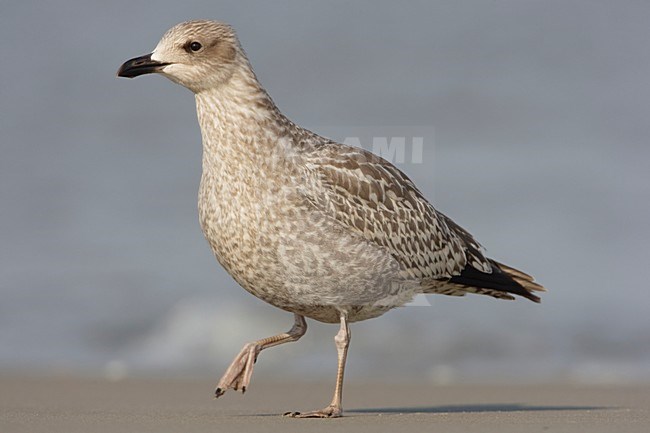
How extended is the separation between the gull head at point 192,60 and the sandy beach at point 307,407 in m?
2.17

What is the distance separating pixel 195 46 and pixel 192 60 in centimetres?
12

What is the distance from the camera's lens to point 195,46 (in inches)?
320

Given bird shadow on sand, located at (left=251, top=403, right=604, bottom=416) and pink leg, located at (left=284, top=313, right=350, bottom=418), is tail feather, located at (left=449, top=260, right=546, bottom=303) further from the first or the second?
pink leg, located at (left=284, top=313, right=350, bottom=418)

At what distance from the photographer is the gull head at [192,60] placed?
8039 millimetres

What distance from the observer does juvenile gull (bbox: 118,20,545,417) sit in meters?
7.64

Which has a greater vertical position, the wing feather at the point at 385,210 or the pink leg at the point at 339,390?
the wing feather at the point at 385,210

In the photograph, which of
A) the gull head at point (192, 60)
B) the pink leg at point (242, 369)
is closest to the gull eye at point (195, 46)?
the gull head at point (192, 60)

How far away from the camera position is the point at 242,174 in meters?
7.73

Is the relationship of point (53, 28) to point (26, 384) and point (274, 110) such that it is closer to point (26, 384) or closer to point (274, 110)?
point (26, 384)

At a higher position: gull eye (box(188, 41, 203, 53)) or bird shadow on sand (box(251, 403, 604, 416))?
gull eye (box(188, 41, 203, 53))

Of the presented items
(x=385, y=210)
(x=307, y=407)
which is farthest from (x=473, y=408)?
(x=385, y=210)

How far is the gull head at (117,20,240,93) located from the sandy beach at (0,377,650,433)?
85.3 inches

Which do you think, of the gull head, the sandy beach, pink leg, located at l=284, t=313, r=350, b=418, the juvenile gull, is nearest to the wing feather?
the juvenile gull

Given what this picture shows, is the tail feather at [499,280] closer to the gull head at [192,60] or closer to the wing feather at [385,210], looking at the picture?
the wing feather at [385,210]
